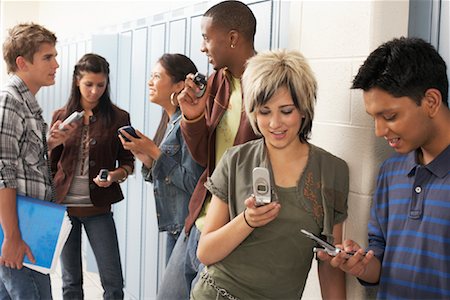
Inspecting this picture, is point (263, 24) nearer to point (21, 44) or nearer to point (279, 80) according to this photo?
point (279, 80)

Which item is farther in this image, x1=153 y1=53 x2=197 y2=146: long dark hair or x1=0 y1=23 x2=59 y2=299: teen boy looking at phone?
x1=153 y1=53 x2=197 y2=146: long dark hair

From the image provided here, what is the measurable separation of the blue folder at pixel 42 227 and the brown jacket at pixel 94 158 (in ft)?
1.62

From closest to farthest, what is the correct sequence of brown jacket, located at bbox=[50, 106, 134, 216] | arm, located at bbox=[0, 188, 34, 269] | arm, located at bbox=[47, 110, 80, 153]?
arm, located at bbox=[0, 188, 34, 269] → arm, located at bbox=[47, 110, 80, 153] → brown jacket, located at bbox=[50, 106, 134, 216]

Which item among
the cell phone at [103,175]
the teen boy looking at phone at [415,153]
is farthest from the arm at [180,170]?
the teen boy looking at phone at [415,153]

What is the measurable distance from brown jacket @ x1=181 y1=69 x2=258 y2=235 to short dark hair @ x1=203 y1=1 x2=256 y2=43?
0.52 feet

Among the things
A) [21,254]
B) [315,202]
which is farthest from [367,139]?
[21,254]

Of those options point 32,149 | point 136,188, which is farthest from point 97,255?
point 32,149

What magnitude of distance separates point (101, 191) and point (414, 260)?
71.2 inches

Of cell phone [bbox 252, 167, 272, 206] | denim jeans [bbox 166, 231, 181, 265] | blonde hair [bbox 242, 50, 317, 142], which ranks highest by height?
blonde hair [bbox 242, 50, 317, 142]

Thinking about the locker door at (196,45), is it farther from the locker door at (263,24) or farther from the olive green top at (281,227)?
the olive green top at (281,227)

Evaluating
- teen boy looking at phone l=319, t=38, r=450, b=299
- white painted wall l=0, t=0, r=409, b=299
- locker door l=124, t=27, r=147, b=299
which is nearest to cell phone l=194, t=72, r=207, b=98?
white painted wall l=0, t=0, r=409, b=299

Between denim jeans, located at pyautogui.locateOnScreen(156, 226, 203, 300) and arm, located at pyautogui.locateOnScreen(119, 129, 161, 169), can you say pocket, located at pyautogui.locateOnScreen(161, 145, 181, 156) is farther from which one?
denim jeans, located at pyautogui.locateOnScreen(156, 226, 203, 300)

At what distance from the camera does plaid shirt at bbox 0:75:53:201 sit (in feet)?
7.36

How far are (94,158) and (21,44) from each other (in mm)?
694
